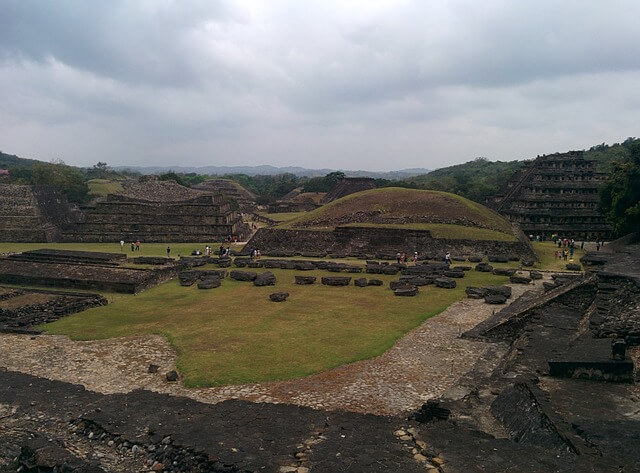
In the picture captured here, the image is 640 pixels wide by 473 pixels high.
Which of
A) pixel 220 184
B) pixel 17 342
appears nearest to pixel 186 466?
pixel 17 342

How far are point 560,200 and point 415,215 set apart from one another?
13.9 meters

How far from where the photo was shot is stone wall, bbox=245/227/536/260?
31703 mm

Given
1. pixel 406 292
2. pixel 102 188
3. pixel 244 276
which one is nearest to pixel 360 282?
pixel 406 292

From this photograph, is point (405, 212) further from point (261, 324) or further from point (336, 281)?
point (261, 324)

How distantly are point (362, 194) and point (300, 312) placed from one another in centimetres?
2863

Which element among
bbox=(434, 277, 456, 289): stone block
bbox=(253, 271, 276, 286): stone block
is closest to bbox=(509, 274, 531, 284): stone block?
bbox=(434, 277, 456, 289): stone block

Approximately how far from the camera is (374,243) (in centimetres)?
3453

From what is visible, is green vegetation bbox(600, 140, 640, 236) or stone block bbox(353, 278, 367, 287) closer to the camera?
stone block bbox(353, 278, 367, 287)

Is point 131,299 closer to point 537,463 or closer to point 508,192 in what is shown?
point 537,463

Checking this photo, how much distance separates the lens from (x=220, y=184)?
86.4m

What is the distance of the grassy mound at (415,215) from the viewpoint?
34906 millimetres

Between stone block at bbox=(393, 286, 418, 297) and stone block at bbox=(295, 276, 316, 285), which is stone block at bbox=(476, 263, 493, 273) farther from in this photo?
stone block at bbox=(295, 276, 316, 285)

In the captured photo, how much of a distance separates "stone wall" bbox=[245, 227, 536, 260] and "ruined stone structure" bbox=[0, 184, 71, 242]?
715 inches

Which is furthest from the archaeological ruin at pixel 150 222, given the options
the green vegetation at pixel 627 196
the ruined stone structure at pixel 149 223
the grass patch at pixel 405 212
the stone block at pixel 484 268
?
the green vegetation at pixel 627 196
